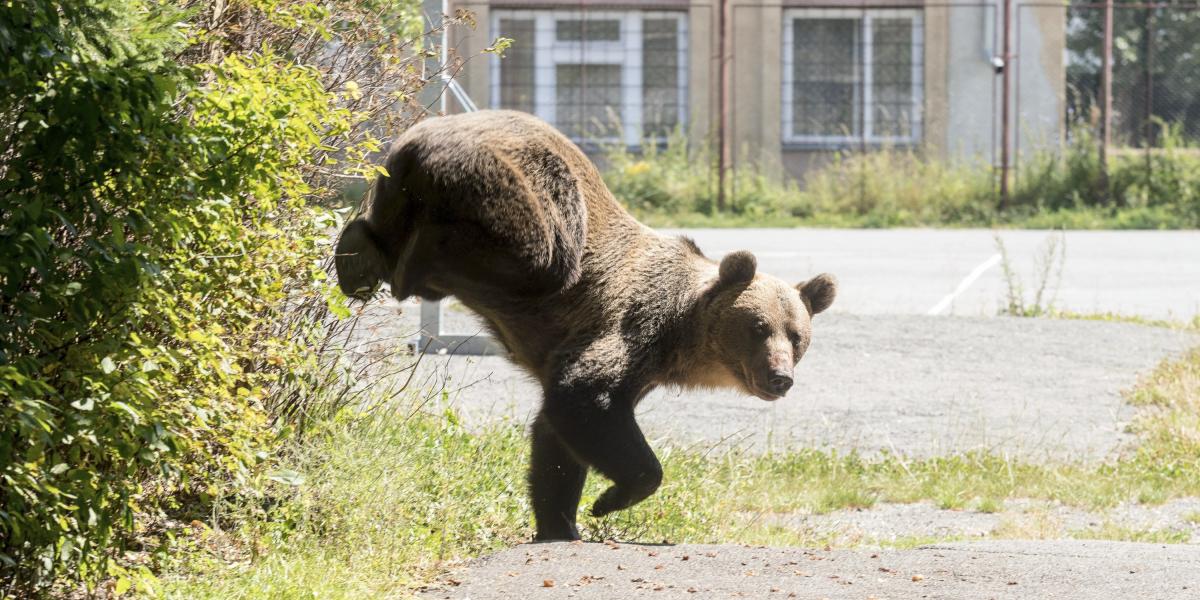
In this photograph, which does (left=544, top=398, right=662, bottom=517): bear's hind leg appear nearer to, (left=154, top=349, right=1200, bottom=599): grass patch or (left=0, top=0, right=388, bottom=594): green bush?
(left=154, top=349, right=1200, bottom=599): grass patch

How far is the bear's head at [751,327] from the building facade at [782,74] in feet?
58.5

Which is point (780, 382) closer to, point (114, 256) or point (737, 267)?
point (737, 267)

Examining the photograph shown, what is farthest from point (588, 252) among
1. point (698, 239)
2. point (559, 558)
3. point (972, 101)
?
point (972, 101)

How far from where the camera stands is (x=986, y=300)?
13492mm

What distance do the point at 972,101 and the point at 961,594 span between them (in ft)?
65.5

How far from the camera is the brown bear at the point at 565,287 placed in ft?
16.5

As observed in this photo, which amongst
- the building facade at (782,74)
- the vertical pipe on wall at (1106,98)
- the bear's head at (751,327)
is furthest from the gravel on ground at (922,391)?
the building facade at (782,74)

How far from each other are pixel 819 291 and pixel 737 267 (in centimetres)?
53

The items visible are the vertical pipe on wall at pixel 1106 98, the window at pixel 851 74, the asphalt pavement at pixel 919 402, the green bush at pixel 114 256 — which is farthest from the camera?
the window at pixel 851 74

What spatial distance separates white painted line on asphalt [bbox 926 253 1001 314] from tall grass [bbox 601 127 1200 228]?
13.7 ft

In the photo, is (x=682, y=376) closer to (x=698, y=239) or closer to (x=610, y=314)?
(x=610, y=314)

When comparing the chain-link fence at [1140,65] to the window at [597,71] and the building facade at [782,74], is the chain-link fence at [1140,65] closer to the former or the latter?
the building facade at [782,74]

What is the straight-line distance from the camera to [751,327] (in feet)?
17.8

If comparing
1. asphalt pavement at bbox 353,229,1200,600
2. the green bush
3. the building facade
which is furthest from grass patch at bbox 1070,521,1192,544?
the building facade
